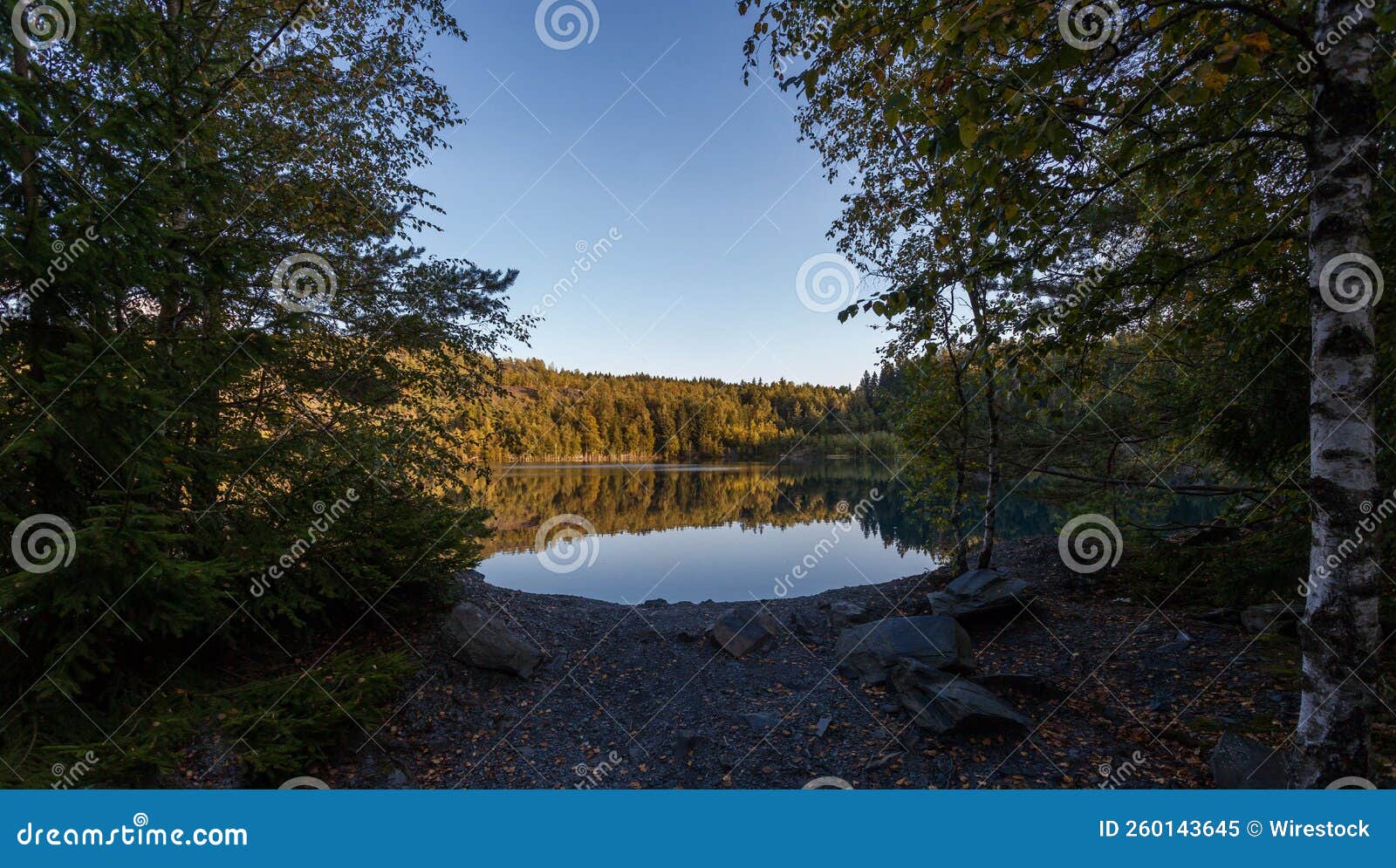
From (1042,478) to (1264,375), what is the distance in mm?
5487

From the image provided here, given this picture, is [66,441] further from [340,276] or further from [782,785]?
[782,785]

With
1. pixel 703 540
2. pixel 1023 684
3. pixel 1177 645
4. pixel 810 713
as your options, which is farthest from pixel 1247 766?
pixel 703 540

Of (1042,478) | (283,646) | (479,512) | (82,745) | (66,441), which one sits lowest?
(82,745)

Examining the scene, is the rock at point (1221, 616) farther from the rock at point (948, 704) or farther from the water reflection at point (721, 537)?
the rock at point (948, 704)

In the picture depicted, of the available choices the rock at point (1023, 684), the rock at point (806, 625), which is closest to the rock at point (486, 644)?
the rock at point (806, 625)

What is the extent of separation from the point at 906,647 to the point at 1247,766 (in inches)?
112

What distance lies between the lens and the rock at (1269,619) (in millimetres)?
5789

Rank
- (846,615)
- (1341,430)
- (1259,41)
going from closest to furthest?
(1259,41) → (1341,430) → (846,615)

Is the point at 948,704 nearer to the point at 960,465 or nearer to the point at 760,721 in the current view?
the point at 760,721

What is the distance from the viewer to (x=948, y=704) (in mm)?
4820

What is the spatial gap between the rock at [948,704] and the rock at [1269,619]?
355 centimetres

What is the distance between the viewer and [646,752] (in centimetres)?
489

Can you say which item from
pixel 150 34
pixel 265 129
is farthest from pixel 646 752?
pixel 265 129

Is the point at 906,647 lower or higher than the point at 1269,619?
lower
